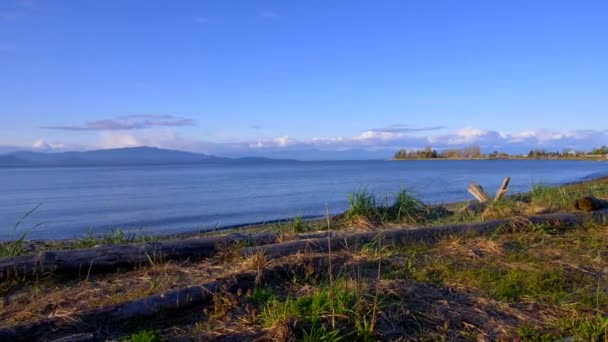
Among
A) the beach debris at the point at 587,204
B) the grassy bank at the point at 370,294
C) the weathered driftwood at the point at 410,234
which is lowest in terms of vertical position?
the grassy bank at the point at 370,294

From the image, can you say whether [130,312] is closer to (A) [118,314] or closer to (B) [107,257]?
(A) [118,314]

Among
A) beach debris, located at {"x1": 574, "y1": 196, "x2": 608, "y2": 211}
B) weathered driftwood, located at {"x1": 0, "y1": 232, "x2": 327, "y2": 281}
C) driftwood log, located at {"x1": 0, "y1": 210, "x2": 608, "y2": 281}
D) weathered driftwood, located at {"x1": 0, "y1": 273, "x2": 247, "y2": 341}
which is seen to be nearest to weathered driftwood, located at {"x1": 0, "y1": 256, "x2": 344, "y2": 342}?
weathered driftwood, located at {"x1": 0, "y1": 273, "x2": 247, "y2": 341}

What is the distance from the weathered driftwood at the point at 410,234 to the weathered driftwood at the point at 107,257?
0.56 metres

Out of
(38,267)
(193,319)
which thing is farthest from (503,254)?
(38,267)

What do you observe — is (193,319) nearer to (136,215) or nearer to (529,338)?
(529,338)

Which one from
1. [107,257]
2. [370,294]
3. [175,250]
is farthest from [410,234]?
[107,257]

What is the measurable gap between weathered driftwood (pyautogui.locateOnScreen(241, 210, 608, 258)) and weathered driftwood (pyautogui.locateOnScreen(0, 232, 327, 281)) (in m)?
0.56

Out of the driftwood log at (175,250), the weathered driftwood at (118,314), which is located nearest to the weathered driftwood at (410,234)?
the driftwood log at (175,250)

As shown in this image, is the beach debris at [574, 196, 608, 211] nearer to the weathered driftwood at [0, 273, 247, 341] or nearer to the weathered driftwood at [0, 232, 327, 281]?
the weathered driftwood at [0, 232, 327, 281]

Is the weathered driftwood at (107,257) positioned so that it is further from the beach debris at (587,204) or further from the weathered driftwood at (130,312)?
the beach debris at (587,204)

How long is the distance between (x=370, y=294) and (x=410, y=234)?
2.80 meters

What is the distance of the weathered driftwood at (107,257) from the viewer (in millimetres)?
5426

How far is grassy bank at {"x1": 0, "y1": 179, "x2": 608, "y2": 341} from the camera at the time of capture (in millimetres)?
4109

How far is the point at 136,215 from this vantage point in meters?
21.9
